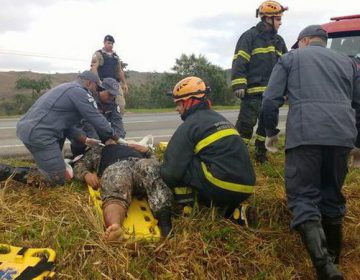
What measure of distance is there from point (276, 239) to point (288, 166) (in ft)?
2.50

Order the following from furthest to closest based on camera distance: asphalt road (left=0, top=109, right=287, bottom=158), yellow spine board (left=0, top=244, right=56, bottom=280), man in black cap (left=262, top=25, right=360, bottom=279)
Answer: asphalt road (left=0, top=109, right=287, bottom=158) → man in black cap (left=262, top=25, right=360, bottom=279) → yellow spine board (left=0, top=244, right=56, bottom=280)

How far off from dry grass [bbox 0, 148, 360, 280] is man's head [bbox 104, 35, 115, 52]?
14.3 feet

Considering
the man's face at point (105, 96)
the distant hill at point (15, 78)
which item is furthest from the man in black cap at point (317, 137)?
the distant hill at point (15, 78)

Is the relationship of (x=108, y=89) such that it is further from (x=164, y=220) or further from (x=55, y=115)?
(x=164, y=220)

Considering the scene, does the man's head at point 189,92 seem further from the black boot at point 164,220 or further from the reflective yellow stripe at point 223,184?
the black boot at point 164,220

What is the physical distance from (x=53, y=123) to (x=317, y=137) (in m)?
2.94

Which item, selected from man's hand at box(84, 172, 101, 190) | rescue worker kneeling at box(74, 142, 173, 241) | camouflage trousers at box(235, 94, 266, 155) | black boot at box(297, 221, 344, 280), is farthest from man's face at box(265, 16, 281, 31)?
black boot at box(297, 221, 344, 280)

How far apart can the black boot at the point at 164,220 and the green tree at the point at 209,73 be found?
21.5 metres

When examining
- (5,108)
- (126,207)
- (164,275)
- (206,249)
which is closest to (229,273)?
(206,249)

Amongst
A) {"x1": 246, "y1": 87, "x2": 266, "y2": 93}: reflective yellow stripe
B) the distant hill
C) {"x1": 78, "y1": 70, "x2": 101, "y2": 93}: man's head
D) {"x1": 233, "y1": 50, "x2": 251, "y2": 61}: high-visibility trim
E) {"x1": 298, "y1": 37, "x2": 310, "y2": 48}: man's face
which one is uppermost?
{"x1": 298, "y1": 37, "x2": 310, "y2": 48}: man's face

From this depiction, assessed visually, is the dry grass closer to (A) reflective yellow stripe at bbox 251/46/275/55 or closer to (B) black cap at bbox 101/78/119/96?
(B) black cap at bbox 101/78/119/96

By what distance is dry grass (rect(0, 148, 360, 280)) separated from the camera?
3307 millimetres

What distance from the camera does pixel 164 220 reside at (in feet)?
12.8

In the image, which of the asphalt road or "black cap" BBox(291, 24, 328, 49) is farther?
the asphalt road
